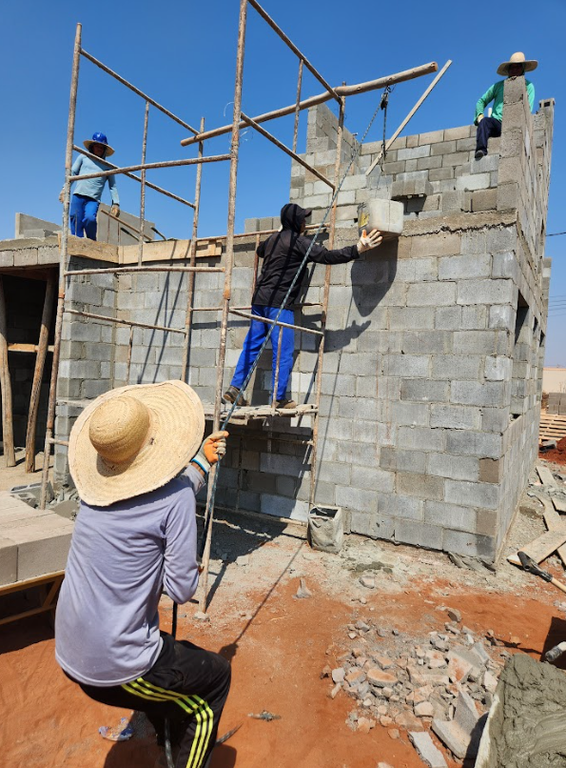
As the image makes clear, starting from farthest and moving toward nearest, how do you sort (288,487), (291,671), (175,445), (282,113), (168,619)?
(288,487) < (282,113) < (168,619) < (291,671) < (175,445)

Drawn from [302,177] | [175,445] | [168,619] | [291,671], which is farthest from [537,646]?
[302,177]

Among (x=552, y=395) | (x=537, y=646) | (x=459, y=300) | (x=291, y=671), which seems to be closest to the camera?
(x=291, y=671)

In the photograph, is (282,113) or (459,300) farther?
(282,113)

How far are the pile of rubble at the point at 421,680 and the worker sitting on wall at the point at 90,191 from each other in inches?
252

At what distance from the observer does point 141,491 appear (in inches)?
79.4

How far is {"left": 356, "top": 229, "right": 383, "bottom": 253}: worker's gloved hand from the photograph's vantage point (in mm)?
5121

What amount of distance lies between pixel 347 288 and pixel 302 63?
93.7 inches

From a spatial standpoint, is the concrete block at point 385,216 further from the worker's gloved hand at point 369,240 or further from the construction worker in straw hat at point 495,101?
the construction worker in straw hat at point 495,101

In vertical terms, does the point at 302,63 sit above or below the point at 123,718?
above

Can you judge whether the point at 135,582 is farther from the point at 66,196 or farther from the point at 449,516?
the point at 66,196

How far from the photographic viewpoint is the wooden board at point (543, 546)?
562 centimetres

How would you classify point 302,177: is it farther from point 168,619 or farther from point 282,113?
point 168,619

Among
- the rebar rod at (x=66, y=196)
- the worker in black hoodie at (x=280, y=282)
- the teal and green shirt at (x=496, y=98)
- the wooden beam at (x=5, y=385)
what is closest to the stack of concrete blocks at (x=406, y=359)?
the worker in black hoodie at (x=280, y=282)

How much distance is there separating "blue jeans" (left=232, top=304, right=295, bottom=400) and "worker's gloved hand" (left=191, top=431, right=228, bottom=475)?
2334mm
